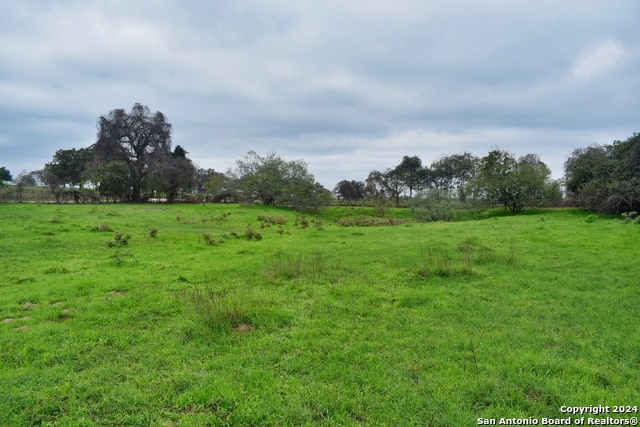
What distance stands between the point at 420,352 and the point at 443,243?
1117cm

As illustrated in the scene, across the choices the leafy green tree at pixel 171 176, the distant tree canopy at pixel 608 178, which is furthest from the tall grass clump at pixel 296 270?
the leafy green tree at pixel 171 176

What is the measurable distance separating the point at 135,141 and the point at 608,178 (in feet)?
219

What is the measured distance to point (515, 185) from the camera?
40.9m

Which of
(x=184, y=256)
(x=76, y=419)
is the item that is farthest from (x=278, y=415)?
(x=184, y=256)

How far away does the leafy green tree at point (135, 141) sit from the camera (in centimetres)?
5247

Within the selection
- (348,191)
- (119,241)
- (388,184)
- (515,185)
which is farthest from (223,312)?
(348,191)

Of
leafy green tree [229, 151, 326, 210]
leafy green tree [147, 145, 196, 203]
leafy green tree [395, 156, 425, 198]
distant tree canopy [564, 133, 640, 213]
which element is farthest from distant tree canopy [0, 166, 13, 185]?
distant tree canopy [564, 133, 640, 213]

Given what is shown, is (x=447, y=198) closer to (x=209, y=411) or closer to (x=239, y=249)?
(x=239, y=249)

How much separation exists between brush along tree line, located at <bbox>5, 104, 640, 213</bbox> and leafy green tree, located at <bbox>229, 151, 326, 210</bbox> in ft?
0.51

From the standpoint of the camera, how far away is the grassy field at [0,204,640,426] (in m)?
3.89

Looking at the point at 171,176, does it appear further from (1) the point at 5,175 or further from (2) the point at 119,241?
(2) the point at 119,241

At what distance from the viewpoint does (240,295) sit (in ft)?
23.9

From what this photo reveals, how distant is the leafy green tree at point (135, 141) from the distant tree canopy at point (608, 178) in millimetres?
58702

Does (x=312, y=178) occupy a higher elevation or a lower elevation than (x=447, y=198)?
higher
